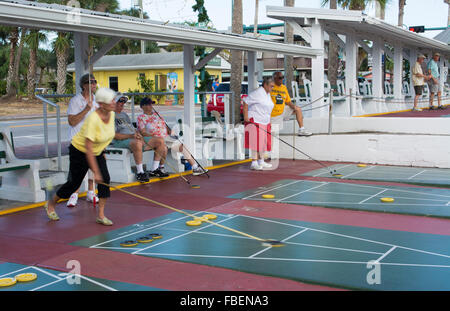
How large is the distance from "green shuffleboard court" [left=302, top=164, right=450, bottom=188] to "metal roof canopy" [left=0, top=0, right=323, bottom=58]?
120 inches

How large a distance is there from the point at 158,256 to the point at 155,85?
3534 cm

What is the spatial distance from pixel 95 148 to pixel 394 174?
6.35 meters

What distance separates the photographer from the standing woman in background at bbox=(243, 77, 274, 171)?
1063 centimetres

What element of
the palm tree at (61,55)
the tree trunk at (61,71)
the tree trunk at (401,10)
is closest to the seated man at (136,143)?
the palm tree at (61,55)

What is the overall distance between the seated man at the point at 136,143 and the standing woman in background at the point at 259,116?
2.01 metres

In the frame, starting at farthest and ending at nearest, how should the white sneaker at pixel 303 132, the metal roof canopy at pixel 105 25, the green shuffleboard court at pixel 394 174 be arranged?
the white sneaker at pixel 303 132
the green shuffleboard court at pixel 394 174
the metal roof canopy at pixel 105 25

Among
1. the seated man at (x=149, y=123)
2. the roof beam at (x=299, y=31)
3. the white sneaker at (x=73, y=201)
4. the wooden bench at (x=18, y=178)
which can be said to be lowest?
the white sneaker at (x=73, y=201)

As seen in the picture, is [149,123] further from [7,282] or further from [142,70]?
[142,70]

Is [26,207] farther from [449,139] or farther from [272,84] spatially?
[449,139]

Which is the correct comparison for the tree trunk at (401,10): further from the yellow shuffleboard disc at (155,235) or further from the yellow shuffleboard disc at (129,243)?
the yellow shuffleboard disc at (129,243)

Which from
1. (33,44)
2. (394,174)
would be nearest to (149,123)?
(394,174)

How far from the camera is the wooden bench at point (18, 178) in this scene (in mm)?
7617

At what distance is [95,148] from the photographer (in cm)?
616

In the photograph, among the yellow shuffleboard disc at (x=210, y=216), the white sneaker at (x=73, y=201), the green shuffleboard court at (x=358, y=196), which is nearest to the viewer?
the yellow shuffleboard disc at (x=210, y=216)
